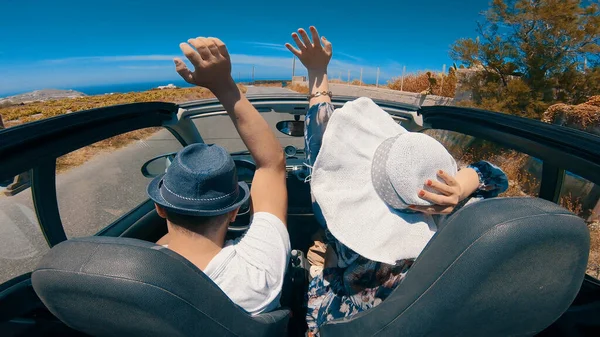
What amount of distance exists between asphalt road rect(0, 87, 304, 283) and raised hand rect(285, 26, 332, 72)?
715 mm

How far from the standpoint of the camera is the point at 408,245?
1389 millimetres

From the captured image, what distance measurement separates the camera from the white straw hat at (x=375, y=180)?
1289 millimetres

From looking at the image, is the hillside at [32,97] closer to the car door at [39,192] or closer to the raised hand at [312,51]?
the car door at [39,192]

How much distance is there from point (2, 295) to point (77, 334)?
31 cm

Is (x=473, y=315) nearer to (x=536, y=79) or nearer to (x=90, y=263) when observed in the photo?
(x=90, y=263)

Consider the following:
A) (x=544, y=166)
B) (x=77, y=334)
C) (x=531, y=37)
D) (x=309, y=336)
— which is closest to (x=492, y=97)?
(x=531, y=37)

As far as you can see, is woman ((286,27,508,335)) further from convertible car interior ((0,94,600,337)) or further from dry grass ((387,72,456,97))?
dry grass ((387,72,456,97))

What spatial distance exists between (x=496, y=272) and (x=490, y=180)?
0.64 meters

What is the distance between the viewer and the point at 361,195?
1501 mm

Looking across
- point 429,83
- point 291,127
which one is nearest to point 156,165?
point 291,127

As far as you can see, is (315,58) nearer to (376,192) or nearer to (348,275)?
(376,192)

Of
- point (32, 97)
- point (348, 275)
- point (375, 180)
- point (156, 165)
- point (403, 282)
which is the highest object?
point (375, 180)

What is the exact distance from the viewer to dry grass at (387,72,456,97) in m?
14.2

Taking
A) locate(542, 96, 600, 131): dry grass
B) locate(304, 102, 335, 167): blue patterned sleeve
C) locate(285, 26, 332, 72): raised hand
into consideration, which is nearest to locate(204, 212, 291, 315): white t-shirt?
locate(304, 102, 335, 167): blue patterned sleeve
